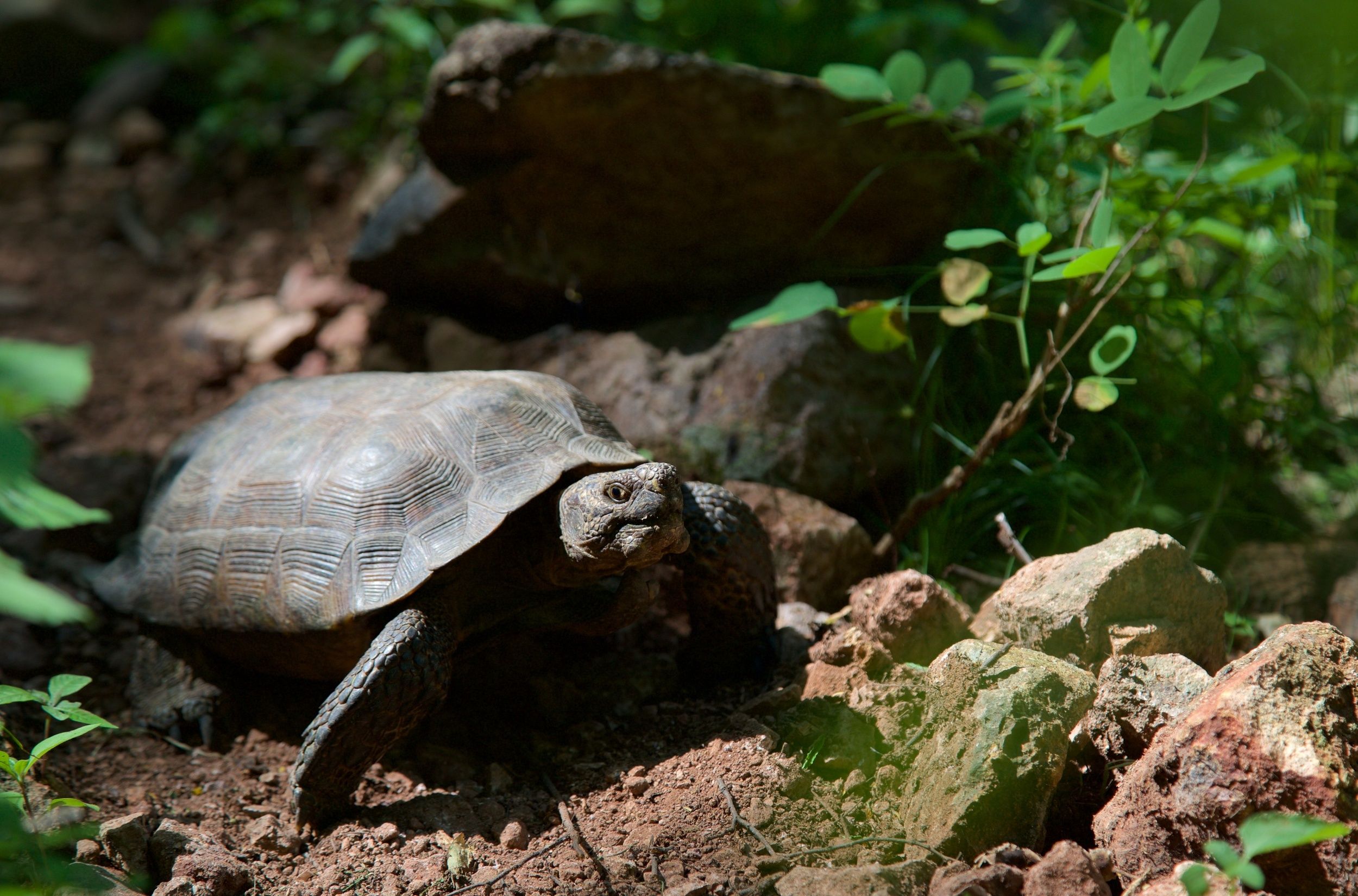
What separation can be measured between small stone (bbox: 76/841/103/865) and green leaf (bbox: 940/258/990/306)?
8.89ft

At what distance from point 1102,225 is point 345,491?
2.27 m

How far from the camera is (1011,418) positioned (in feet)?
9.86

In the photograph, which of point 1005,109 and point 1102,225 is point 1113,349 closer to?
point 1102,225

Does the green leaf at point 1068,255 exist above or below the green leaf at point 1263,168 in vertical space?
below

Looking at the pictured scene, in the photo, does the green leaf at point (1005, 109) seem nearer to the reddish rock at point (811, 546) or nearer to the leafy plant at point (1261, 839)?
the reddish rock at point (811, 546)

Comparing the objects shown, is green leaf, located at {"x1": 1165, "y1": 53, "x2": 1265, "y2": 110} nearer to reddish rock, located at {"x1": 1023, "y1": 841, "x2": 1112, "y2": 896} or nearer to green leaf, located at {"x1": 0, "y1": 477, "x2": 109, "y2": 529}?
reddish rock, located at {"x1": 1023, "y1": 841, "x2": 1112, "y2": 896}

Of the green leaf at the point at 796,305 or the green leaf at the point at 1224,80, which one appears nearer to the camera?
the green leaf at the point at 1224,80

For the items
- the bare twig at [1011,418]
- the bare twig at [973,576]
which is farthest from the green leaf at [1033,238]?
the bare twig at [973,576]

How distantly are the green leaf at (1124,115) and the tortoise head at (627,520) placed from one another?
4.88 ft

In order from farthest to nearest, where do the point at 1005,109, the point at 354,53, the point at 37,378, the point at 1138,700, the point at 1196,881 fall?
1. the point at 354,53
2. the point at 1005,109
3. the point at 1138,700
4. the point at 1196,881
5. the point at 37,378

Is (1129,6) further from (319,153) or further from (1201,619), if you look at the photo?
(319,153)

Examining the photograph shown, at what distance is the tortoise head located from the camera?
2420 mm

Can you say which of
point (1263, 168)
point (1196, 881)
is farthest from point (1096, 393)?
point (1196, 881)

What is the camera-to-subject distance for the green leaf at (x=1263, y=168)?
3226 mm
